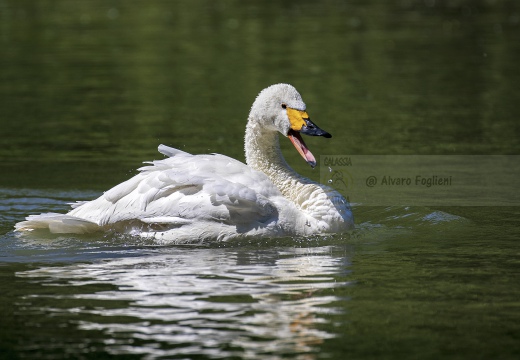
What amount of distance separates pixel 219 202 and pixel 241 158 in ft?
17.8

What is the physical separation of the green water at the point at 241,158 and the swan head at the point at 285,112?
129 cm

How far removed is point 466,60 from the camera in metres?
27.5

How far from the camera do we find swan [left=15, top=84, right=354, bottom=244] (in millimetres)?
11031

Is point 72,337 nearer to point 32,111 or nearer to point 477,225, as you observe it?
point 477,225

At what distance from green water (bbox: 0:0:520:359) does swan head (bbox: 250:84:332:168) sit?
129cm

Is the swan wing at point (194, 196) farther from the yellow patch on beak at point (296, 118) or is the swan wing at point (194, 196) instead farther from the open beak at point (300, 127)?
the yellow patch on beak at point (296, 118)

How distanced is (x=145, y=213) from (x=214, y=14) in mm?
29087

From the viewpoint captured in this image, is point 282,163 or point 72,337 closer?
point 72,337

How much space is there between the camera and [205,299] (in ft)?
29.5

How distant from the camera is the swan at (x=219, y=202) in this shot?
1103 cm

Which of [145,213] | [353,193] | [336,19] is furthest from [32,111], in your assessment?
[336,19]

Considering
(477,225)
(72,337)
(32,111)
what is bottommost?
(72,337)

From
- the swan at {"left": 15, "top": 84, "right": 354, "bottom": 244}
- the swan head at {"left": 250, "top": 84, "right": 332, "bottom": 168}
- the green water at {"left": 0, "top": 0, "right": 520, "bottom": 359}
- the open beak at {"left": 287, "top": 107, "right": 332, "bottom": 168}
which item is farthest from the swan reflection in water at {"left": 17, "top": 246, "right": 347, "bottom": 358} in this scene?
the swan head at {"left": 250, "top": 84, "right": 332, "bottom": 168}

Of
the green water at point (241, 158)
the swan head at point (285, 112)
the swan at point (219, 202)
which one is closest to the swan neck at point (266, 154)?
the swan at point (219, 202)
